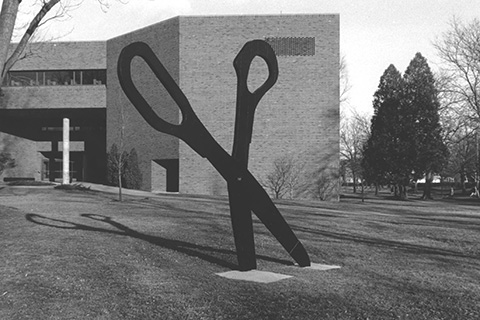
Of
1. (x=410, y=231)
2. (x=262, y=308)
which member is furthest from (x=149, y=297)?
(x=410, y=231)

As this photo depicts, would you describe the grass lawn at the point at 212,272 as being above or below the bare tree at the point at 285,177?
below

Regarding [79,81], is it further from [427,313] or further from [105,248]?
[427,313]

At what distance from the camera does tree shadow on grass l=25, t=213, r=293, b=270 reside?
8.47 metres

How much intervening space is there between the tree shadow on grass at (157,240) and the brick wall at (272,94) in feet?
58.8

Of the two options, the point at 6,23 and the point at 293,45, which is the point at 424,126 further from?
the point at 6,23

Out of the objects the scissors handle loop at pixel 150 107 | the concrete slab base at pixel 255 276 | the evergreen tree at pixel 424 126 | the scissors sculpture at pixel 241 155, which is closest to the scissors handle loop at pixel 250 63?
the scissors sculpture at pixel 241 155

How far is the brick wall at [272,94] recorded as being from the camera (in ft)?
101

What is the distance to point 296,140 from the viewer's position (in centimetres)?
3075

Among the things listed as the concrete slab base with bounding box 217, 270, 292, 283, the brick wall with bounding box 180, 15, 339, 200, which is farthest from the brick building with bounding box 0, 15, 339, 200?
the concrete slab base with bounding box 217, 270, 292, 283

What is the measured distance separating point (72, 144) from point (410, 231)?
35975 mm

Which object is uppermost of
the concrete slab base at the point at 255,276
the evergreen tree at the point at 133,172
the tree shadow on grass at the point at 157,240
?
the evergreen tree at the point at 133,172

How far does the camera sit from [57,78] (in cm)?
3878

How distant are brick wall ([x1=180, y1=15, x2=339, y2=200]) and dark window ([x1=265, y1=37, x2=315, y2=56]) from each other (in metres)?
0.25

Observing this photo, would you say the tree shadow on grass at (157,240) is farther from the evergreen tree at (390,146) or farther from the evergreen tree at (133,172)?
the evergreen tree at (390,146)
